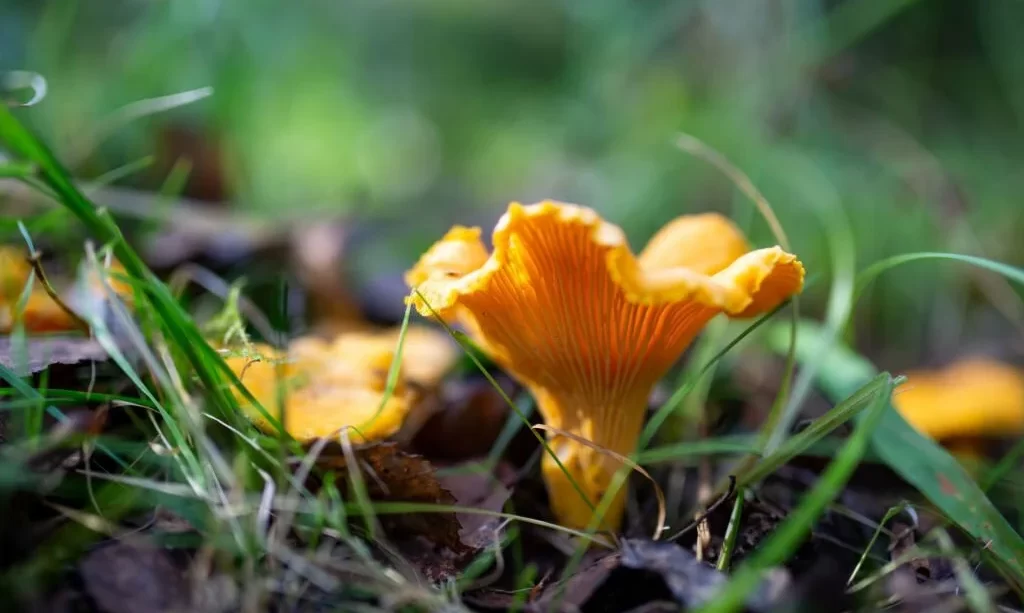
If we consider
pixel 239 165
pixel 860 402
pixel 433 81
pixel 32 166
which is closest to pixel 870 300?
pixel 860 402

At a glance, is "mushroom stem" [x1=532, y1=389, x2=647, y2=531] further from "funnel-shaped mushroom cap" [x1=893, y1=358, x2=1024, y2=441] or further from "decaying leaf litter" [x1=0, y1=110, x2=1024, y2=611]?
"funnel-shaped mushroom cap" [x1=893, y1=358, x2=1024, y2=441]

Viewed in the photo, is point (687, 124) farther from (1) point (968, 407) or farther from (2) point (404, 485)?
→ (2) point (404, 485)

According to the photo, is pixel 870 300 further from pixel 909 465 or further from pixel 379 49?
pixel 379 49

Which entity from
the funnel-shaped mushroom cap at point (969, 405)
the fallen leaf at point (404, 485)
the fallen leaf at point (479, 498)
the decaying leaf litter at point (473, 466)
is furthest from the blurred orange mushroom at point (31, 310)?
the funnel-shaped mushroom cap at point (969, 405)

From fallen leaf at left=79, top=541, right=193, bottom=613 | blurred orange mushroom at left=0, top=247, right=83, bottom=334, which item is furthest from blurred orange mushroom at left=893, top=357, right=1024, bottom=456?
blurred orange mushroom at left=0, top=247, right=83, bottom=334

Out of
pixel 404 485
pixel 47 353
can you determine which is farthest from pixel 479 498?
pixel 47 353

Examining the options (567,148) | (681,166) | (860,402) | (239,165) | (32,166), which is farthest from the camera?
(567,148)

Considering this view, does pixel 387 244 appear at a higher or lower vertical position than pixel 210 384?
lower
